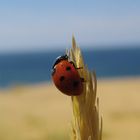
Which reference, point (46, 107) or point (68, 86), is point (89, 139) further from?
point (46, 107)

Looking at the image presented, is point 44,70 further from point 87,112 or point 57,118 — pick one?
point 87,112

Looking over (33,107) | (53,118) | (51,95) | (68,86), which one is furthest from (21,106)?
(68,86)

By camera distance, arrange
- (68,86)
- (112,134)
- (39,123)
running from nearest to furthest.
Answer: (68,86) → (112,134) → (39,123)

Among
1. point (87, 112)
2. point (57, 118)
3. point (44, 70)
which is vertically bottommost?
point (57, 118)

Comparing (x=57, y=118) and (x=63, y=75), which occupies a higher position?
(x=63, y=75)

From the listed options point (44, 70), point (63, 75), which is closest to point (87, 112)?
point (63, 75)

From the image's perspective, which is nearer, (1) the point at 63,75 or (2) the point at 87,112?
(2) the point at 87,112

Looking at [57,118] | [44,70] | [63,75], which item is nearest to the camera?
[63,75]

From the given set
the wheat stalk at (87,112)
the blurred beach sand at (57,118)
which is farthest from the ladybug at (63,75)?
the blurred beach sand at (57,118)
